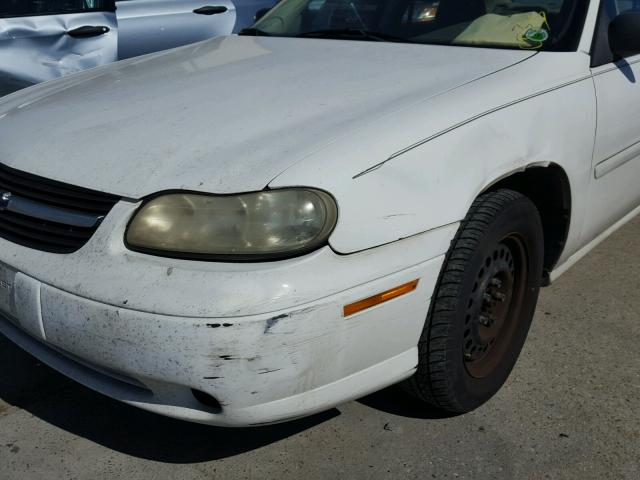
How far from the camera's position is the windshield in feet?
9.20

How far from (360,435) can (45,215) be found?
4.00 ft

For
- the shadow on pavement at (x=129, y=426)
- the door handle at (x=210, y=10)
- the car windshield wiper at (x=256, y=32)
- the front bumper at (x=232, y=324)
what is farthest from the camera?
the door handle at (x=210, y=10)

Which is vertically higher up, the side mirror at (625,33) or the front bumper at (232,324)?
the side mirror at (625,33)

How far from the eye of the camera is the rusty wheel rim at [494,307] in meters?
2.42

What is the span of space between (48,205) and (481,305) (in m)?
1.38

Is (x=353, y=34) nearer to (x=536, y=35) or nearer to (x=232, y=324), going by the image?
(x=536, y=35)

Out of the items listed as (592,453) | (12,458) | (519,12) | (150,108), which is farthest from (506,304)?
(12,458)

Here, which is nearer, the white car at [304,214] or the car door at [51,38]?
the white car at [304,214]

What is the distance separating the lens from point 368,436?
2506 mm

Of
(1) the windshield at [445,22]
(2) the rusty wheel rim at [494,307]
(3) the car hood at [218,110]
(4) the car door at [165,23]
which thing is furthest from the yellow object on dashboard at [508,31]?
(4) the car door at [165,23]

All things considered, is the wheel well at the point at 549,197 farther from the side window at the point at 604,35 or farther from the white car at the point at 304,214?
the side window at the point at 604,35

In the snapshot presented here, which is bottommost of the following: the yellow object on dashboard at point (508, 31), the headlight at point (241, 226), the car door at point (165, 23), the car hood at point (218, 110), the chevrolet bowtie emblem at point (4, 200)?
the car door at point (165, 23)

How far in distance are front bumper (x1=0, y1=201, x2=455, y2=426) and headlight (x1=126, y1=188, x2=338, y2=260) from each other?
0.04 metres

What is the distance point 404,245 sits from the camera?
2020mm
